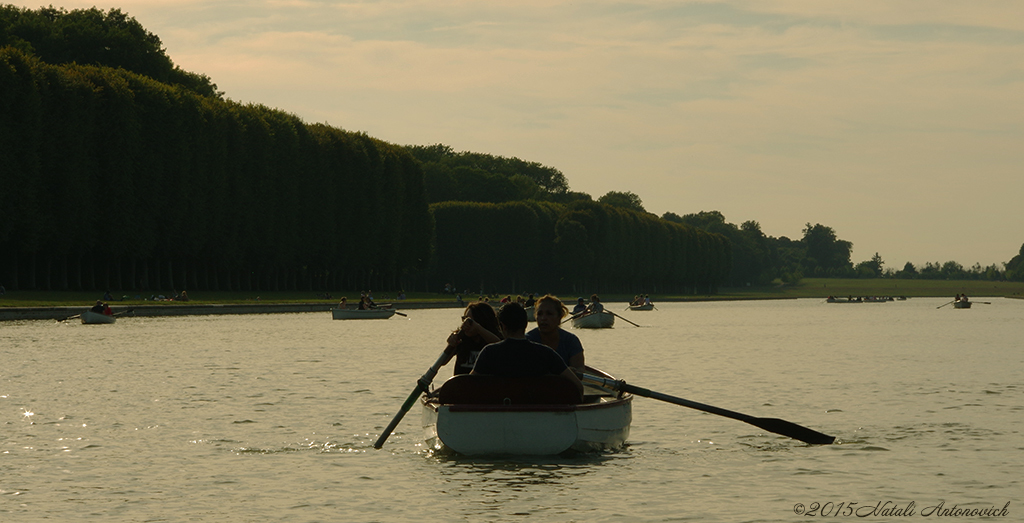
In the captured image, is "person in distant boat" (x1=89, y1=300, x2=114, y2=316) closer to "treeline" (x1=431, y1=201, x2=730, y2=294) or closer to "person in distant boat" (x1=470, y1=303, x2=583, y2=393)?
"person in distant boat" (x1=470, y1=303, x2=583, y2=393)

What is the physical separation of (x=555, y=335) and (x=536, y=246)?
12638 cm

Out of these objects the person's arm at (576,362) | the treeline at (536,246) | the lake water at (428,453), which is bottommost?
the lake water at (428,453)

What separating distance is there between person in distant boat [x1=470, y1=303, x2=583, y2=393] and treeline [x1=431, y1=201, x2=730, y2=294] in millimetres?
122385

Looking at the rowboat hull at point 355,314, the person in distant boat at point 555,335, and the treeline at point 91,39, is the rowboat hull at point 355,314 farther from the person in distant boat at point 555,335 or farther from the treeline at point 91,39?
the person in distant boat at point 555,335

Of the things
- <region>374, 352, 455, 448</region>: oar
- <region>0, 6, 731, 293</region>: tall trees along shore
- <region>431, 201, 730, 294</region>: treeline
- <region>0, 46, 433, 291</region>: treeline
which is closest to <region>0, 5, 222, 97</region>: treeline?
<region>0, 6, 731, 293</region>: tall trees along shore

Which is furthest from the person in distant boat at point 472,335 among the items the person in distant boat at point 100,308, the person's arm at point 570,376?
the person in distant boat at point 100,308

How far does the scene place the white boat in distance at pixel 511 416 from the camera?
14602 mm

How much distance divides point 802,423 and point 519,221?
121272 millimetres

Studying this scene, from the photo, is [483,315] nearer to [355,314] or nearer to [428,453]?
[428,453]

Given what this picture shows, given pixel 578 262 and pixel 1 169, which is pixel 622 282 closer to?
pixel 578 262

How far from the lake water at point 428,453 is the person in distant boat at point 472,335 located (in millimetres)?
1347

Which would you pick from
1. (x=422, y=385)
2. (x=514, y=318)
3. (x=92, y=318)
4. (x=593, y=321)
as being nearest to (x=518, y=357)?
(x=514, y=318)

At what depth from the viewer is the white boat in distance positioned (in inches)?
575

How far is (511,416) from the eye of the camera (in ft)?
47.7
